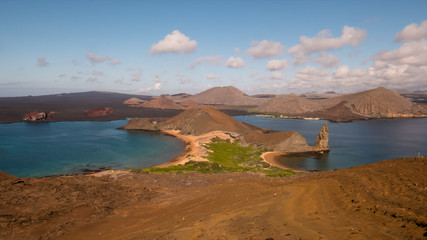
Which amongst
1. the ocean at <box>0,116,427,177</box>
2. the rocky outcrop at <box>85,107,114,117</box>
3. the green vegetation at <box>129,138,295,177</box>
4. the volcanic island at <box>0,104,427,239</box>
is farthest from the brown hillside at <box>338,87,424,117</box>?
the rocky outcrop at <box>85,107,114,117</box>

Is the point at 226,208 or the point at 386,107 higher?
the point at 386,107

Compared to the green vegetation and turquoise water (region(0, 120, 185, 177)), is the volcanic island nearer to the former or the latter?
the green vegetation

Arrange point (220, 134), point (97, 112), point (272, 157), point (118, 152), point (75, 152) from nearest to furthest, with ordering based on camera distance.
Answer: point (272, 157), point (75, 152), point (118, 152), point (220, 134), point (97, 112)

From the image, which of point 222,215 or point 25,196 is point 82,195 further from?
point 222,215

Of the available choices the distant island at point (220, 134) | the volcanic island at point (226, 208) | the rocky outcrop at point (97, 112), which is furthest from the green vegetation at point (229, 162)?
the rocky outcrop at point (97, 112)

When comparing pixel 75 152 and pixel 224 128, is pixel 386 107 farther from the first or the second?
pixel 75 152

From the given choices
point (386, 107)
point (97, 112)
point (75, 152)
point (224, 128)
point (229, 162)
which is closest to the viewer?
point (229, 162)

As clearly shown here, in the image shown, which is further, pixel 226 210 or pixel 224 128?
pixel 224 128

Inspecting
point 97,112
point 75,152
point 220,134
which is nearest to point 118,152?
point 75,152
